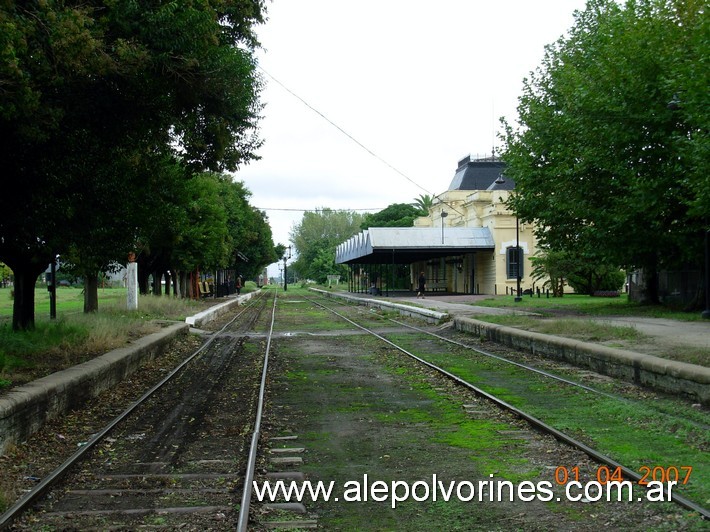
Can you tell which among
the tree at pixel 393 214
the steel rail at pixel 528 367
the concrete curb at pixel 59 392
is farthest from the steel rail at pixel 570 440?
the tree at pixel 393 214

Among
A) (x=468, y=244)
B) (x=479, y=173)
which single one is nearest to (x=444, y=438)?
(x=468, y=244)

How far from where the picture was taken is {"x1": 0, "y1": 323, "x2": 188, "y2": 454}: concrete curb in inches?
286

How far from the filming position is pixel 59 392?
8.86 meters

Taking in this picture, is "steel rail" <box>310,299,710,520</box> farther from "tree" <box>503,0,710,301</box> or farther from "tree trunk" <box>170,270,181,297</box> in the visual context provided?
"tree trunk" <box>170,270,181,297</box>

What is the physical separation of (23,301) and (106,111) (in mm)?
6341

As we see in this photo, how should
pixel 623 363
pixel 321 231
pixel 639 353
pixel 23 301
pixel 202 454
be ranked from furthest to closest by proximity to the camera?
1. pixel 321 231
2. pixel 23 301
3. pixel 639 353
4. pixel 623 363
5. pixel 202 454

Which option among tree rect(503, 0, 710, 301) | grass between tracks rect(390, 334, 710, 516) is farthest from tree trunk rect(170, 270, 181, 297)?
grass between tracks rect(390, 334, 710, 516)

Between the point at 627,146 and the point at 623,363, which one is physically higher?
the point at 627,146

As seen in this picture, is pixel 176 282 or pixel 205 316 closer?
pixel 205 316

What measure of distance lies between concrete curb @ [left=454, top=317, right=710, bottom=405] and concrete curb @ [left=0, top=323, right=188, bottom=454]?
329 inches

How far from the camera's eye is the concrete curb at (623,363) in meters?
9.74

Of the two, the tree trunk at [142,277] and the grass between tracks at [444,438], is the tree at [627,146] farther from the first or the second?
the tree trunk at [142,277]

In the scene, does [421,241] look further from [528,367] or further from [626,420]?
[626,420]

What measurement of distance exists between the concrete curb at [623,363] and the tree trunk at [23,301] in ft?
36.3
